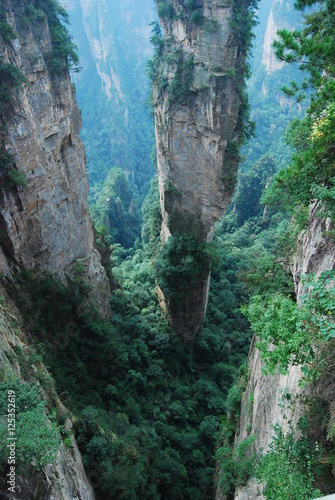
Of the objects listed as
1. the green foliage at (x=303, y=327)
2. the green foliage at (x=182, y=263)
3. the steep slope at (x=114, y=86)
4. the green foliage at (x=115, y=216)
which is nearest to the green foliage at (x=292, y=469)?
the green foliage at (x=303, y=327)

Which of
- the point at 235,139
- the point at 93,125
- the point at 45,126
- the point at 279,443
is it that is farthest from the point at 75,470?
the point at 93,125

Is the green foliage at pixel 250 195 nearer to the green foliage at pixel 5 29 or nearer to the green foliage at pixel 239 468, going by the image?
the green foliage at pixel 5 29

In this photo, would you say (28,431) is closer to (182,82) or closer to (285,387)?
(285,387)

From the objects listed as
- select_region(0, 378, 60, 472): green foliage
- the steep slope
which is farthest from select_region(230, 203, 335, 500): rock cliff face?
the steep slope

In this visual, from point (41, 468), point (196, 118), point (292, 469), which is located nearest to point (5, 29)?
point (196, 118)

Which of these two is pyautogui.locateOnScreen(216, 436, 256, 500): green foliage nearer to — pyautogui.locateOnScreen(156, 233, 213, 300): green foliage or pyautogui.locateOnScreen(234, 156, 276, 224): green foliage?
pyautogui.locateOnScreen(156, 233, 213, 300): green foliage

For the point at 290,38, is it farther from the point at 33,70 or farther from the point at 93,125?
the point at 93,125
